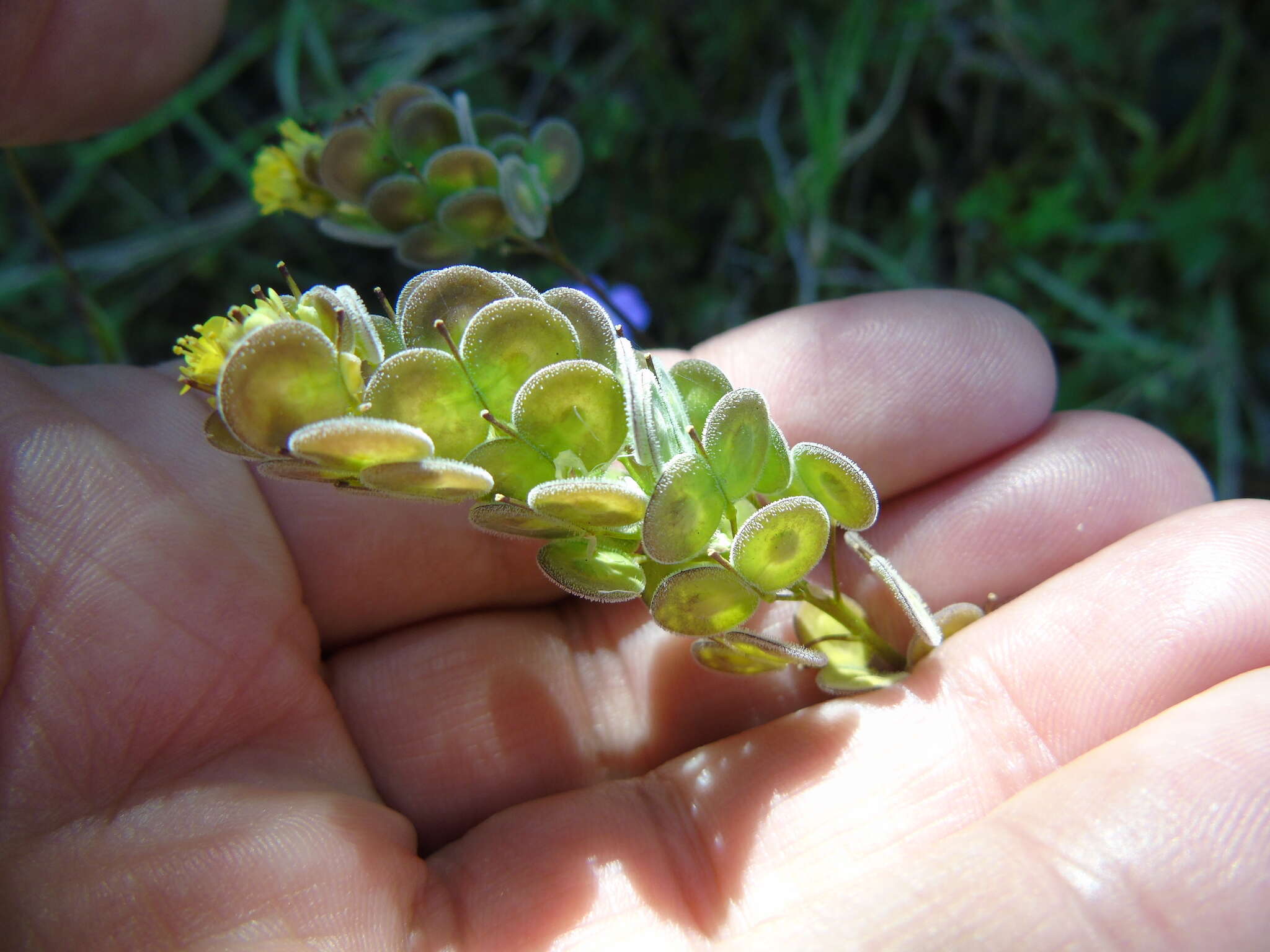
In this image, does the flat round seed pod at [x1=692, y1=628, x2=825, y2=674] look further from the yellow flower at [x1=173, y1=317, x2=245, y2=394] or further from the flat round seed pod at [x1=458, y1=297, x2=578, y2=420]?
the yellow flower at [x1=173, y1=317, x2=245, y2=394]

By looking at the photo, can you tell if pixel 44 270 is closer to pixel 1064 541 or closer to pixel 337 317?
pixel 337 317

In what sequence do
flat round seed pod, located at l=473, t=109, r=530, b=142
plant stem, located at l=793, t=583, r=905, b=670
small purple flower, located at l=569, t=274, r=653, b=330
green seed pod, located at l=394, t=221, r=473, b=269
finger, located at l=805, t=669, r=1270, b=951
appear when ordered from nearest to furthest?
1. finger, located at l=805, t=669, r=1270, b=951
2. plant stem, located at l=793, t=583, r=905, b=670
3. green seed pod, located at l=394, t=221, r=473, b=269
4. flat round seed pod, located at l=473, t=109, r=530, b=142
5. small purple flower, located at l=569, t=274, r=653, b=330

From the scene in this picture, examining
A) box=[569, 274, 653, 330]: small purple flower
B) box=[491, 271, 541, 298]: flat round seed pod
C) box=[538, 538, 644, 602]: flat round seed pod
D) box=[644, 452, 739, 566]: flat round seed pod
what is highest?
box=[491, 271, 541, 298]: flat round seed pod

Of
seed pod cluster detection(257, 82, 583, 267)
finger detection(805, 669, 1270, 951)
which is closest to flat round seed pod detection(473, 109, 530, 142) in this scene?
seed pod cluster detection(257, 82, 583, 267)

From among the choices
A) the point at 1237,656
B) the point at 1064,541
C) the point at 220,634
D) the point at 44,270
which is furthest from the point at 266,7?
the point at 1237,656

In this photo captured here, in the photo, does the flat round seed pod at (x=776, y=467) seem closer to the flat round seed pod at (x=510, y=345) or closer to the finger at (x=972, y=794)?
the flat round seed pod at (x=510, y=345)

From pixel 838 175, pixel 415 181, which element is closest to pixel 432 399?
pixel 415 181

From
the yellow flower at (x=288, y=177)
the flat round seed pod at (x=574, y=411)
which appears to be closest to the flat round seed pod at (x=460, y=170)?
the yellow flower at (x=288, y=177)
